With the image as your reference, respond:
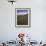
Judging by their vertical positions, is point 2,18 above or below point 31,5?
below

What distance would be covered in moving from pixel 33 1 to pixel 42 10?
1.75 ft

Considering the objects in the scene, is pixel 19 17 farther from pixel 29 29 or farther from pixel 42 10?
pixel 42 10

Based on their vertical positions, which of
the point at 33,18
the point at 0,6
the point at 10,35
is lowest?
the point at 10,35

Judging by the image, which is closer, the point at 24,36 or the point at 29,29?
the point at 24,36

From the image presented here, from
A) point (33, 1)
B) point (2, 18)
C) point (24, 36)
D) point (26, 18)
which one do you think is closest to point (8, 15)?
point (2, 18)

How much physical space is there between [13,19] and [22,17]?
39 cm

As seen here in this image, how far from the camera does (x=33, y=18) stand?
561 centimetres

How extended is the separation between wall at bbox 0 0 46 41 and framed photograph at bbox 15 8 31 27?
0.13 metres

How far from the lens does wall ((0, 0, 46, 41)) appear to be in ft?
18.3

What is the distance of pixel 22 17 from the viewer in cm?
564

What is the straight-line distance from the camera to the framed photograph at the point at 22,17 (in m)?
5.60

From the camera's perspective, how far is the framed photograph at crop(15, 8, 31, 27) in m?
5.60

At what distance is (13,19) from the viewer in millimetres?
5625

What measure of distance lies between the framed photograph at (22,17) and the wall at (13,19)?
0.41ft
